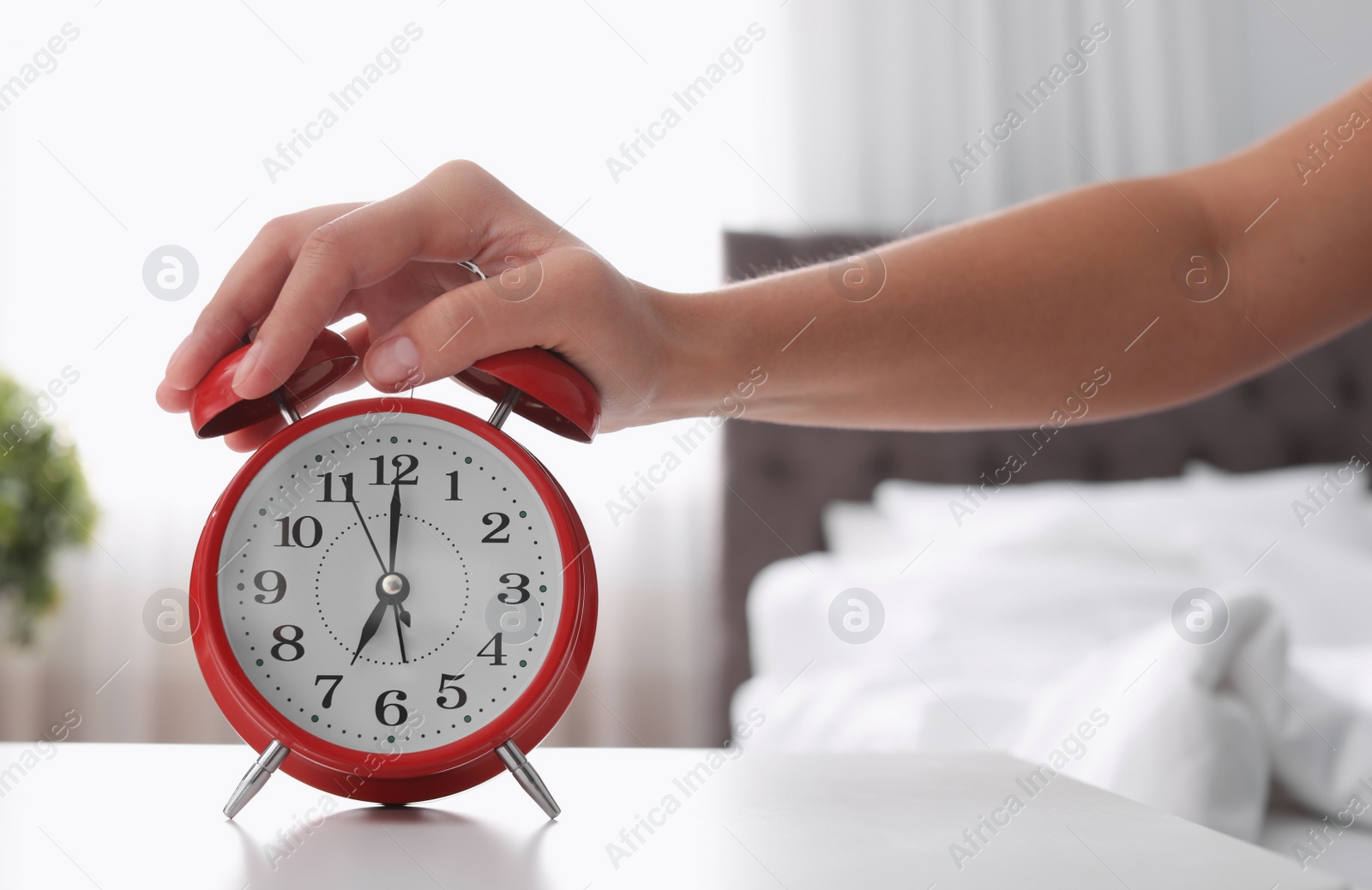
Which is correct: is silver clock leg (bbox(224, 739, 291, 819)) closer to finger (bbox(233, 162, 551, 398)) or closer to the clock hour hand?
the clock hour hand

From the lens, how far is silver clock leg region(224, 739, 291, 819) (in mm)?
597

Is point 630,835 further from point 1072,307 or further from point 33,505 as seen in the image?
point 33,505

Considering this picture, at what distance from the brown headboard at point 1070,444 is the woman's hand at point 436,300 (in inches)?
69.0

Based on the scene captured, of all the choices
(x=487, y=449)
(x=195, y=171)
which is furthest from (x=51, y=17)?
(x=487, y=449)

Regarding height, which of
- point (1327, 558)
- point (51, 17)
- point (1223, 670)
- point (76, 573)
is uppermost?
point (51, 17)

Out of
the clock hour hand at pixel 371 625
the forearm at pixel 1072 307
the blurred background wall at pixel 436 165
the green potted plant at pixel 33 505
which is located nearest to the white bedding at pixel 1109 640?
the forearm at pixel 1072 307

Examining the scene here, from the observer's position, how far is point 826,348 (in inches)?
33.0

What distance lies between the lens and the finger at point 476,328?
63 cm

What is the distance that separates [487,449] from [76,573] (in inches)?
89.9

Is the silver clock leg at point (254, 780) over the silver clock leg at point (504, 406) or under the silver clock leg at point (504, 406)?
under

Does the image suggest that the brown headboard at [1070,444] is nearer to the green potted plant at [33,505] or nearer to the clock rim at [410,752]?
the green potted plant at [33,505]

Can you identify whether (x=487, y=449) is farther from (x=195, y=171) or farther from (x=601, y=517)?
(x=195, y=171)

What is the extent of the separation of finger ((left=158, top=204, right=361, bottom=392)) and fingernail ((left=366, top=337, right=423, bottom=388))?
0.10 m

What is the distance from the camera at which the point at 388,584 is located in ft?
2.07
